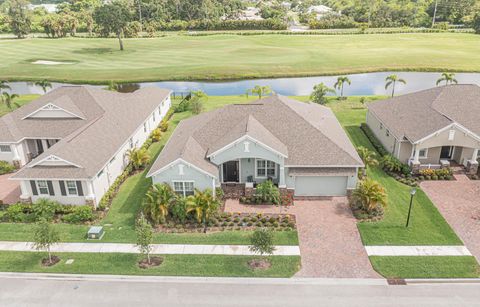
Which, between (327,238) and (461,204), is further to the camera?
(461,204)

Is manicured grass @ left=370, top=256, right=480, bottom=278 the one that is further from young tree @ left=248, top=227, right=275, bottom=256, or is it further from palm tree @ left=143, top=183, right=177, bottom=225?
palm tree @ left=143, top=183, right=177, bottom=225

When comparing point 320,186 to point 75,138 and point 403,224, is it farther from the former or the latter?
point 75,138

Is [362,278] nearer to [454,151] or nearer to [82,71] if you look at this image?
[454,151]

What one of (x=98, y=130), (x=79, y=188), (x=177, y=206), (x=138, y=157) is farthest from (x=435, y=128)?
(x=98, y=130)

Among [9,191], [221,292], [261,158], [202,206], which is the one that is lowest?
[221,292]

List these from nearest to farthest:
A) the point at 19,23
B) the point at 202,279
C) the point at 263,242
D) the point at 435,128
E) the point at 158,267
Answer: the point at 202,279 → the point at 263,242 → the point at 158,267 → the point at 435,128 → the point at 19,23

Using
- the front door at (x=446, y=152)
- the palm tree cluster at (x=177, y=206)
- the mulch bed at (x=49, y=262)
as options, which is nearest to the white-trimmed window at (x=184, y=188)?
the palm tree cluster at (x=177, y=206)

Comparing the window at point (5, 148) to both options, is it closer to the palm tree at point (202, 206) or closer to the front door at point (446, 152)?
the palm tree at point (202, 206)
